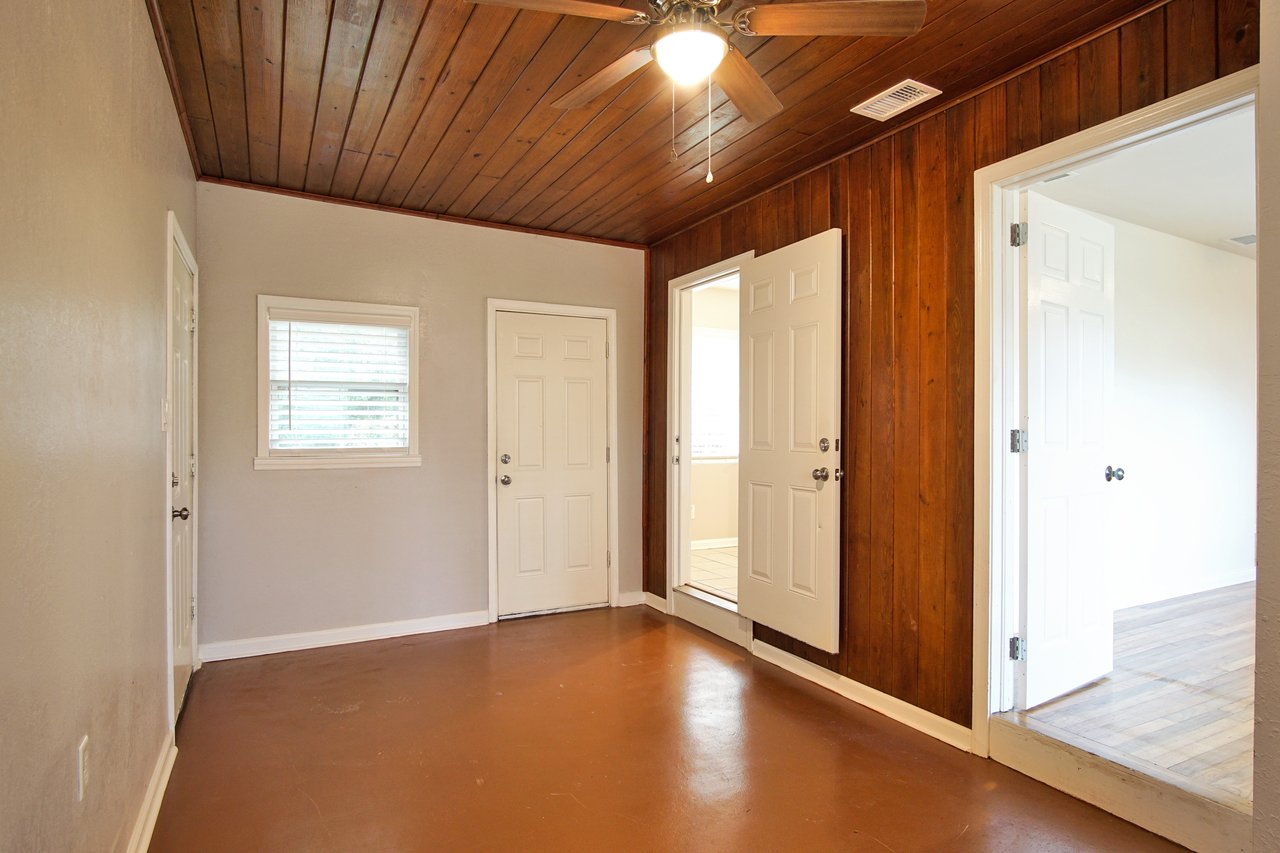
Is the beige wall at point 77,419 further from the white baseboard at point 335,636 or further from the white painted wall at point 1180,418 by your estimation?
the white painted wall at point 1180,418

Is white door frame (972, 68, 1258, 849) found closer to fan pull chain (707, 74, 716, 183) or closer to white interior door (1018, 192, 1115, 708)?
white interior door (1018, 192, 1115, 708)

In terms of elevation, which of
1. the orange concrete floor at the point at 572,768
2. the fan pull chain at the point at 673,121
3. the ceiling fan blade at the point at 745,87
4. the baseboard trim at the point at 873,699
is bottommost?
the orange concrete floor at the point at 572,768

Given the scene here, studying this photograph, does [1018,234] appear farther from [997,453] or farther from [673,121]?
[673,121]

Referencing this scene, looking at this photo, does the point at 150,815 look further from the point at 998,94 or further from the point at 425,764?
the point at 998,94

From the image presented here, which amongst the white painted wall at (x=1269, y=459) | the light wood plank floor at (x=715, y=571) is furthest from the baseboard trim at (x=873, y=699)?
the white painted wall at (x=1269, y=459)

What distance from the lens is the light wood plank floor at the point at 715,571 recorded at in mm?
4758

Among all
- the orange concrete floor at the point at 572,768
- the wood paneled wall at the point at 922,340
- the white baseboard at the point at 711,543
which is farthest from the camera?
the white baseboard at the point at 711,543

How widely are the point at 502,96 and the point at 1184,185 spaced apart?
3612 mm

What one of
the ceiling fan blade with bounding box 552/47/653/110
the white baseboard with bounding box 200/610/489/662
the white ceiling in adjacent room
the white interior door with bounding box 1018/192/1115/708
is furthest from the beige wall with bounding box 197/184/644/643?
the white ceiling in adjacent room

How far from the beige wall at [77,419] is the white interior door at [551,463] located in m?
2.25

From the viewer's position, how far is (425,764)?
254 cm

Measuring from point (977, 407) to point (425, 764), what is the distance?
239cm

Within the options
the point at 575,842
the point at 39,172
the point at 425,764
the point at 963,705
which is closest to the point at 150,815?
the point at 425,764

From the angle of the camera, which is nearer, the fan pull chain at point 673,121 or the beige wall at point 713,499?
the fan pull chain at point 673,121
